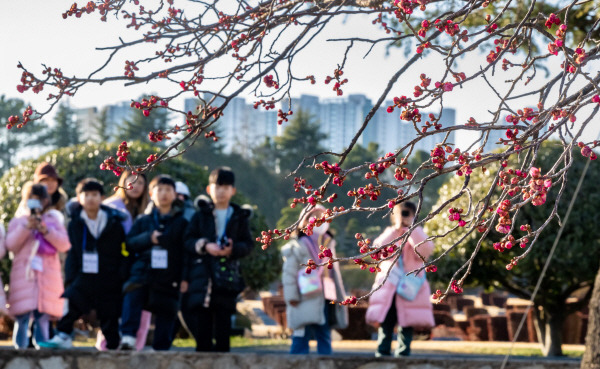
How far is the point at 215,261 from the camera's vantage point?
24.3 ft

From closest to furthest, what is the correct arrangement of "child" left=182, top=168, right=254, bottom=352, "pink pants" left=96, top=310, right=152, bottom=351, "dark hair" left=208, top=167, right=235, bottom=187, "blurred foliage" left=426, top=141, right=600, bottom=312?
"child" left=182, top=168, right=254, bottom=352, "dark hair" left=208, top=167, right=235, bottom=187, "pink pants" left=96, top=310, right=152, bottom=351, "blurred foliage" left=426, top=141, right=600, bottom=312

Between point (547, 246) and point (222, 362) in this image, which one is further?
point (547, 246)

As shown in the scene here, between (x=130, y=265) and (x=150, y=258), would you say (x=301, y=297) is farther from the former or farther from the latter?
(x=130, y=265)

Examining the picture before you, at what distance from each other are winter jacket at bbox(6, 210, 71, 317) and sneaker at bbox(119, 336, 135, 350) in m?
0.58

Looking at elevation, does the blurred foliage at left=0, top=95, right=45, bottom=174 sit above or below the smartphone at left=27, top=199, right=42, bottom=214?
above

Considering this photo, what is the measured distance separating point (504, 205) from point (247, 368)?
11.8 ft

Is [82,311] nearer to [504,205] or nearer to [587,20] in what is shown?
[504,205]

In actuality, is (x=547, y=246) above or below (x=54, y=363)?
above

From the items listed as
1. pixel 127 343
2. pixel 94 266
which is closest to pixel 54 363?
pixel 127 343

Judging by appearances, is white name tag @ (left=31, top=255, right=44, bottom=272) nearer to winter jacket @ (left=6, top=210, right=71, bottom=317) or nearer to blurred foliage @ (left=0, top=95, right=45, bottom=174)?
winter jacket @ (left=6, top=210, right=71, bottom=317)

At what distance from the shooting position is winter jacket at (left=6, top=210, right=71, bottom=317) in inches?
300

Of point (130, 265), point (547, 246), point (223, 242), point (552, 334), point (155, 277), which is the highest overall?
point (547, 246)

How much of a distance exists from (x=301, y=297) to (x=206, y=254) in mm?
854

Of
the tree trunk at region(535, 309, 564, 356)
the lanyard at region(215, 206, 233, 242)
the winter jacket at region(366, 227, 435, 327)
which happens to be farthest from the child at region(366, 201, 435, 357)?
the tree trunk at region(535, 309, 564, 356)
